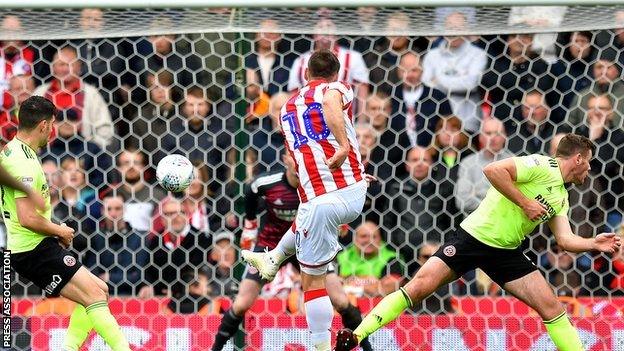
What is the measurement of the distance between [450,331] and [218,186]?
193cm

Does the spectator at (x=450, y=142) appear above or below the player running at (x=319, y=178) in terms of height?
below

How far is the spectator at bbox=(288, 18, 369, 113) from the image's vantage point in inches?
360

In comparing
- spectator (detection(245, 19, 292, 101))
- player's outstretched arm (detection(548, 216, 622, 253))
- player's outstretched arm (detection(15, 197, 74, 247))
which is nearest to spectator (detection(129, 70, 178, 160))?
spectator (detection(245, 19, 292, 101))

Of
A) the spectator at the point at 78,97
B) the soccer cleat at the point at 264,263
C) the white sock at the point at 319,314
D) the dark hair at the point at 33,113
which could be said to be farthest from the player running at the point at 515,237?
the spectator at the point at 78,97

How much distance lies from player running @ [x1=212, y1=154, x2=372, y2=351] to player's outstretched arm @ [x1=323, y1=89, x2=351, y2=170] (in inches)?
55.0

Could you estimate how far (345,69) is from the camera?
9266 millimetres

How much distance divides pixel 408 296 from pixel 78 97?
309cm

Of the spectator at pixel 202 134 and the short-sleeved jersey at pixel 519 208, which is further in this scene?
the spectator at pixel 202 134

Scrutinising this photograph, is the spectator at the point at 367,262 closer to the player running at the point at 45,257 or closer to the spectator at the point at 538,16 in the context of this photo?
the spectator at the point at 538,16

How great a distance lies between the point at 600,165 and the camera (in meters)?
9.02

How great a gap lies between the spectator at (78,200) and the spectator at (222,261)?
0.88m

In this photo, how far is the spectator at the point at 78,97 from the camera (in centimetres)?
904

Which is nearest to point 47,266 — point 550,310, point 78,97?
point 78,97

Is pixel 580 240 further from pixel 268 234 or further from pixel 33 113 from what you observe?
pixel 33 113
